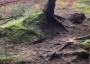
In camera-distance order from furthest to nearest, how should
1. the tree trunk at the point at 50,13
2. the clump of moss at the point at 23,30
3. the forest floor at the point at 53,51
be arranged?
1. the tree trunk at the point at 50,13
2. the clump of moss at the point at 23,30
3. the forest floor at the point at 53,51

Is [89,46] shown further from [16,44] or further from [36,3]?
[36,3]

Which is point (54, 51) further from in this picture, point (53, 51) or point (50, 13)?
point (50, 13)

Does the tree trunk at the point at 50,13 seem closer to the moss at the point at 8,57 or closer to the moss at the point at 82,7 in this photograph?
the moss at the point at 8,57

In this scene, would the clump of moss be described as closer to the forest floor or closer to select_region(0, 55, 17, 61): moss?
the forest floor

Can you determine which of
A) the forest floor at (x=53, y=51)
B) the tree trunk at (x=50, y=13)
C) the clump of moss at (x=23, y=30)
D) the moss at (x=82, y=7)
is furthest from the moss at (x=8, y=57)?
the moss at (x=82, y=7)

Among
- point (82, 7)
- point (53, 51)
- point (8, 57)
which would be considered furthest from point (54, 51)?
point (82, 7)

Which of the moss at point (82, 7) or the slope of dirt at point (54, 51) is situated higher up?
the slope of dirt at point (54, 51)

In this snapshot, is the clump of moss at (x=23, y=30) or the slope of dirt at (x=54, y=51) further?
the clump of moss at (x=23, y=30)

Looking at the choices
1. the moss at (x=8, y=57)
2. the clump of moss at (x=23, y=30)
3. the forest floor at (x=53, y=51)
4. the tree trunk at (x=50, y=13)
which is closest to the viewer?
the moss at (x=8, y=57)

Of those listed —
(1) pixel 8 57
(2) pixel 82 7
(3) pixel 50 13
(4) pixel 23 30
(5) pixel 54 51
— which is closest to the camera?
(1) pixel 8 57

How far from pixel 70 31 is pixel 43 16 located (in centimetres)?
205

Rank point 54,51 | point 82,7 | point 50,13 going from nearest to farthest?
point 54,51
point 50,13
point 82,7

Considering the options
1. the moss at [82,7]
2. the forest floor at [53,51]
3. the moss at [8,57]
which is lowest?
the moss at [82,7]

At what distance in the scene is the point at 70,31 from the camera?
45.2ft
